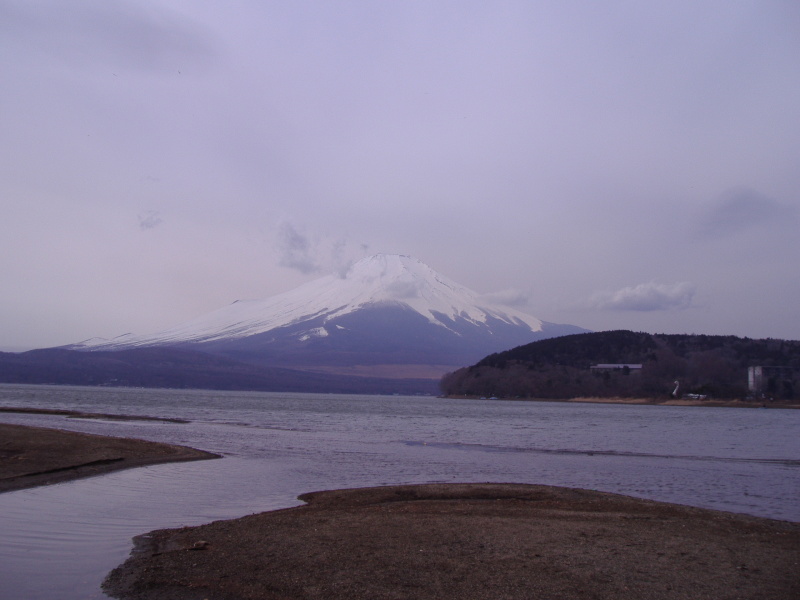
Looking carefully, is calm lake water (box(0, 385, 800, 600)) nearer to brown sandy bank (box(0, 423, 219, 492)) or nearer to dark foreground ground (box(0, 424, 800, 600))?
brown sandy bank (box(0, 423, 219, 492))

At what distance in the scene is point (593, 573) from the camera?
9023 mm

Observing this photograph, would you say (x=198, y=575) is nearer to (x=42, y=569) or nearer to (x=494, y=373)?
(x=42, y=569)

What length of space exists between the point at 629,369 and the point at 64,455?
13603cm

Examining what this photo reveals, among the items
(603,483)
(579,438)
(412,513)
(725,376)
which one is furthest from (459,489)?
(725,376)

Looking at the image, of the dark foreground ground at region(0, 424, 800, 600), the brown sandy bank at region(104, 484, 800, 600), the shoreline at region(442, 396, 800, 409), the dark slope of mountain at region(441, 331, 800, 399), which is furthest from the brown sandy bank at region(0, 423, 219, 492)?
the dark slope of mountain at region(441, 331, 800, 399)

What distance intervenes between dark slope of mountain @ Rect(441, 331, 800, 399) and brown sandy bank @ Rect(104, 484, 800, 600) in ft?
424

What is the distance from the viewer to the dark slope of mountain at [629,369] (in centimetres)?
13462

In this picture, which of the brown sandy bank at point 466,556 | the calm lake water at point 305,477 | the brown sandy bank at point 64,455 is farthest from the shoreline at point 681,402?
the brown sandy bank at point 466,556

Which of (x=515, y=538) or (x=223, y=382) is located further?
(x=223, y=382)

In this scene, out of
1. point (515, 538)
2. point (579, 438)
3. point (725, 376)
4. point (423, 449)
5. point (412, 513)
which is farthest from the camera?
point (725, 376)

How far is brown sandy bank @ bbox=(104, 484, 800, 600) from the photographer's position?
8.26 metres

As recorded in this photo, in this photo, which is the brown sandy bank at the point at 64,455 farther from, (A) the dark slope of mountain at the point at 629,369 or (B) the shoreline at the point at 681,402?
(A) the dark slope of mountain at the point at 629,369

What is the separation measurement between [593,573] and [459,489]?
8.64 meters

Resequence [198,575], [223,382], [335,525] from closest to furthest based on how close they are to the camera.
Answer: [198,575] → [335,525] → [223,382]
